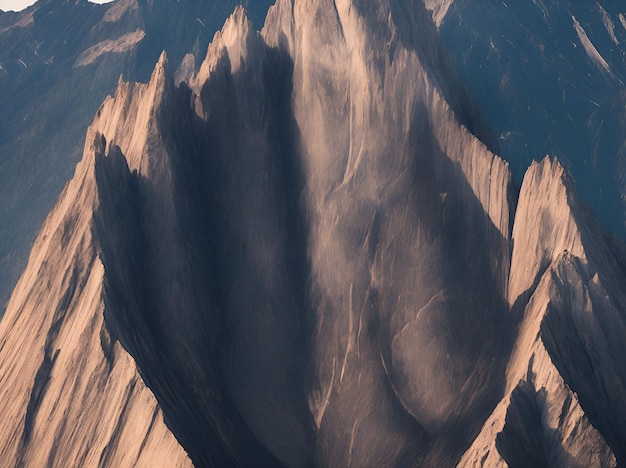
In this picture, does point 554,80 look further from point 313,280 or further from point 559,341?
point 559,341

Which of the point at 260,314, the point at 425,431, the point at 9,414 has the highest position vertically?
the point at 9,414

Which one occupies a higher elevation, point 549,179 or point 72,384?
point 72,384

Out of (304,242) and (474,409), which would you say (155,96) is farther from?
(474,409)

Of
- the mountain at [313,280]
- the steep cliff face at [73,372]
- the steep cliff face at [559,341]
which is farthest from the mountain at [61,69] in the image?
the steep cliff face at [559,341]

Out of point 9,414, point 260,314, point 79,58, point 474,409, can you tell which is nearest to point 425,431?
point 474,409

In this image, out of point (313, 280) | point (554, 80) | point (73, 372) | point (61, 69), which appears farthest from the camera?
point (61, 69)

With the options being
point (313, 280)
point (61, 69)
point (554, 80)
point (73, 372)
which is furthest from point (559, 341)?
point (61, 69)

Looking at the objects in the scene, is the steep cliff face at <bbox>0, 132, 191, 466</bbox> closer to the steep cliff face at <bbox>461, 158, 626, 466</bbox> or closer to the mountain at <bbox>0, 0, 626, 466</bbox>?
the mountain at <bbox>0, 0, 626, 466</bbox>
